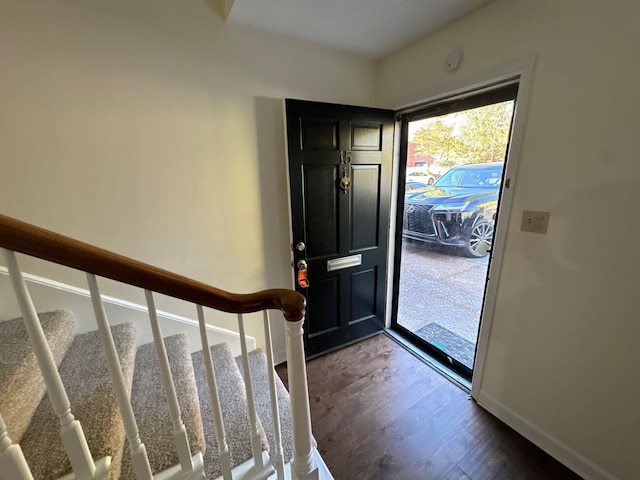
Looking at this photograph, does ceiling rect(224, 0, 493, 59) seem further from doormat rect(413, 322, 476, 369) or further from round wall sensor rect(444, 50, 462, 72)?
doormat rect(413, 322, 476, 369)

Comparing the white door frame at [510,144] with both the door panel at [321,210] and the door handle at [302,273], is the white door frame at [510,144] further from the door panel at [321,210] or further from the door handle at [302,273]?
the door handle at [302,273]

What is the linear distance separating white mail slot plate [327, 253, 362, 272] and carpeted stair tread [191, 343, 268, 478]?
3.06 feet

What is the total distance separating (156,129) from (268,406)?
1686 mm

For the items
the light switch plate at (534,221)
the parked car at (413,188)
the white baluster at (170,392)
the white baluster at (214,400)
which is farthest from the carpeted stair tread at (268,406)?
the parked car at (413,188)

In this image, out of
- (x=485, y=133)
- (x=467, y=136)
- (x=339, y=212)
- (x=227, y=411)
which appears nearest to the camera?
(x=227, y=411)

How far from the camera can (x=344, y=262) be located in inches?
82.4

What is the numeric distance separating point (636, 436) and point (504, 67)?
1.81 meters

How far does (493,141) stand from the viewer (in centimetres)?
157

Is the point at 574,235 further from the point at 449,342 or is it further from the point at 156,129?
the point at 156,129

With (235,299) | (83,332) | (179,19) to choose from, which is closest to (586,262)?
(235,299)

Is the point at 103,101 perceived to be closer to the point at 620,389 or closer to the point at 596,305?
the point at 596,305

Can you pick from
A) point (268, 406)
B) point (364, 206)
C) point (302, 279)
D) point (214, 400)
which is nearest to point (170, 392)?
point (214, 400)

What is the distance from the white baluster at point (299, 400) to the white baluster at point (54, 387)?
549 mm

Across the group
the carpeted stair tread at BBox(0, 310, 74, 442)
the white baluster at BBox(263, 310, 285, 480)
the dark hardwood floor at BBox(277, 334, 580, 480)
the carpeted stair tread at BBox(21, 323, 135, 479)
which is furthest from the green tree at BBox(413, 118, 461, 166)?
the carpeted stair tread at BBox(0, 310, 74, 442)
